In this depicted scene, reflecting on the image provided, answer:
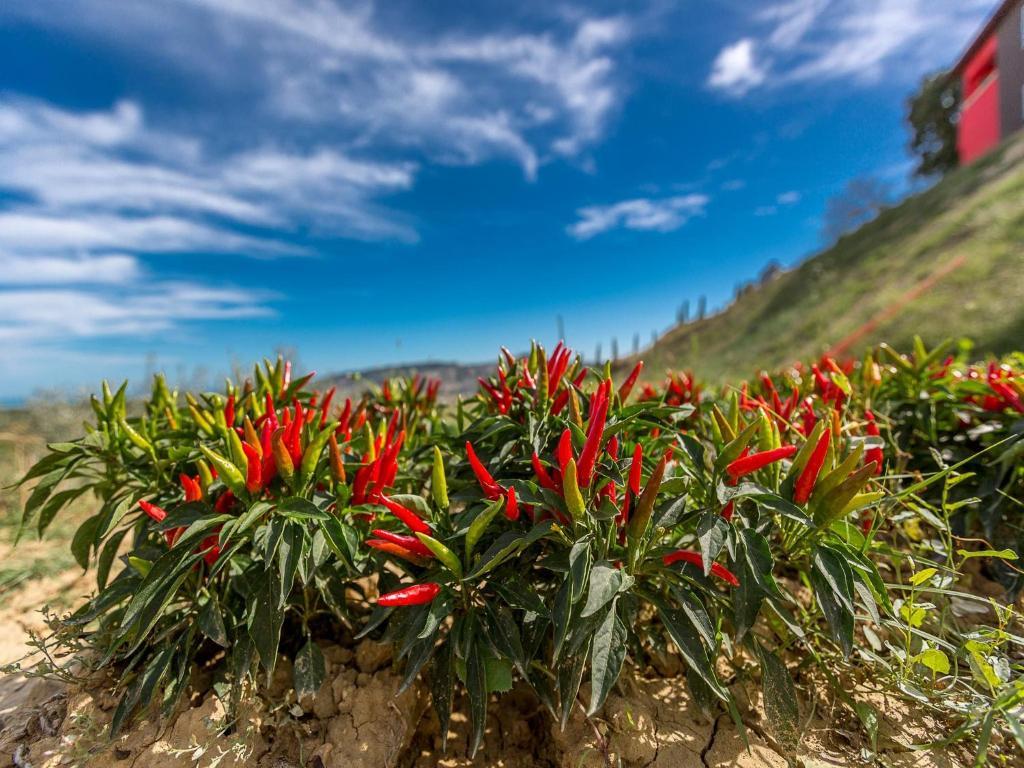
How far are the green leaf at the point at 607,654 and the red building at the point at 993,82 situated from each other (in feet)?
74.5

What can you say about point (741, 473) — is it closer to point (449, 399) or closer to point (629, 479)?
point (629, 479)

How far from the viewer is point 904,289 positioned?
502 inches

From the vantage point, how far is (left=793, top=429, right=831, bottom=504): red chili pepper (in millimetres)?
1239

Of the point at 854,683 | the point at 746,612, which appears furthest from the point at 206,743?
the point at 854,683

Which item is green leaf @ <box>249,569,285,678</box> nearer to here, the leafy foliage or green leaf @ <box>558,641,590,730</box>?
the leafy foliage

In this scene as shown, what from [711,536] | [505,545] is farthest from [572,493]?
[711,536]

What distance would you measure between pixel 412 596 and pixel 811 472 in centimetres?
93

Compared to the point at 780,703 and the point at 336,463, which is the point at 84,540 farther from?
the point at 780,703

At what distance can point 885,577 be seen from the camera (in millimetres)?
1940

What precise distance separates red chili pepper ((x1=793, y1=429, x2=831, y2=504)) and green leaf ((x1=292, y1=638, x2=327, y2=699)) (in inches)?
51.2

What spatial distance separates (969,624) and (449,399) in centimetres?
320

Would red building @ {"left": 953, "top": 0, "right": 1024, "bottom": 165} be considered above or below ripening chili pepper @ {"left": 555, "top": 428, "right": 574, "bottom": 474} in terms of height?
above

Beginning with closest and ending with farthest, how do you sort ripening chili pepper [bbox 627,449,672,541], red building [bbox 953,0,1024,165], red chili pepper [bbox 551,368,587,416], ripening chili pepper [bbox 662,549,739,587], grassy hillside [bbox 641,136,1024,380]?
ripening chili pepper [bbox 627,449,672,541]
ripening chili pepper [bbox 662,549,739,587]
red chili pepper [bbox 551,368,587,416]
grassy hillside [bbox 641,136,1024,380]
red building [bbox 953,0,1024,165]

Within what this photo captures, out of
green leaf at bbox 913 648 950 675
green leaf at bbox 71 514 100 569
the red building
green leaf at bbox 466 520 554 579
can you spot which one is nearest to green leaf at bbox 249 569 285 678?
green leaf at bbox 466 520 554 579
